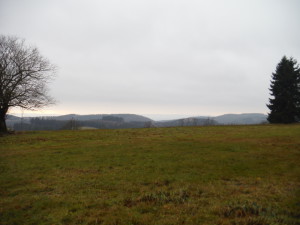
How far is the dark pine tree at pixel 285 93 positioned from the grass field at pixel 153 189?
112 ft

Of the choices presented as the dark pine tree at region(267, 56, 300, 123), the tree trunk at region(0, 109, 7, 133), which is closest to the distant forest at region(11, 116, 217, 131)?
the dark pine tree at region(267, 56, 300, 123)

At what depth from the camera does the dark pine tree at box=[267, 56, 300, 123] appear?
42.0 metres

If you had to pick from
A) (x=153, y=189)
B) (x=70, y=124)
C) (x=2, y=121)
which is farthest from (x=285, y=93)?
(x=70, y=124)

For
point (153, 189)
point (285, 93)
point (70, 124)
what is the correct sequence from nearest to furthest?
1. point (153, 189)
2. point (285, 93)
3. point (70, 124)

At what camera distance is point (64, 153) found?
51.6 ft

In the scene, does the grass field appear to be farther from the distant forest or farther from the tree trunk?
the distant forest

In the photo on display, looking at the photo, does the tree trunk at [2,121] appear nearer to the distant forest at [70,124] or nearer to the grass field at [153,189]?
the grass field at [153,189]

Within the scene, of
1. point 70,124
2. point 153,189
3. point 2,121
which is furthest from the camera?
point 70,124

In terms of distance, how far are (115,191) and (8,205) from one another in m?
3.68

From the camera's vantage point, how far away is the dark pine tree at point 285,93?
42.0m

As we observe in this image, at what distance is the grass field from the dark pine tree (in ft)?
112

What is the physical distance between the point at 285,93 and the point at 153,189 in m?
46.3

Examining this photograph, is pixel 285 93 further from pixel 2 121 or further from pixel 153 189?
pixel 2 121

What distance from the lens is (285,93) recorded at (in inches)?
1684
